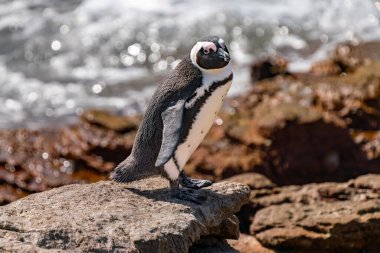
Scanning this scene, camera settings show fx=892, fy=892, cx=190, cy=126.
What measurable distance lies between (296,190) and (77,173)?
374cm

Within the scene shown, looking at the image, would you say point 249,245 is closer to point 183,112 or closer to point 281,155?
point 281,155

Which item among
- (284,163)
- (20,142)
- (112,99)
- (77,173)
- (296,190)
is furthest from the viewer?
(112,99)

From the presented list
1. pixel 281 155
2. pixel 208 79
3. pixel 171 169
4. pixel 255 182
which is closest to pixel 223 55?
pixel 208 79

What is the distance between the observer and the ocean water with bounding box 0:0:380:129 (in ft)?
51.8

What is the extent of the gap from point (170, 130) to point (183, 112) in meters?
0.17

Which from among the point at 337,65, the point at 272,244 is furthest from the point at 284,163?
the point at 337,65

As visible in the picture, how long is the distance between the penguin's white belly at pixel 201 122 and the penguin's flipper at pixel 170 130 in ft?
0.50

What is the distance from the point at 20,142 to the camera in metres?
12.6

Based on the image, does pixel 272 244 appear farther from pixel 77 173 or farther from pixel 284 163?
pixel 77 173

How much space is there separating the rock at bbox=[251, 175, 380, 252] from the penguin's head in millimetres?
2391

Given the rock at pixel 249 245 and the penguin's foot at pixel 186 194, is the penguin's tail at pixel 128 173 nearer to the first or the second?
the penguin's foot at pixel 186 194

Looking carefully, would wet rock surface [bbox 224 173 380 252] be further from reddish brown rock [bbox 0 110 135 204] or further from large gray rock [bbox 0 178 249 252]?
reddish brown rock [bbox 0 110 135 204]

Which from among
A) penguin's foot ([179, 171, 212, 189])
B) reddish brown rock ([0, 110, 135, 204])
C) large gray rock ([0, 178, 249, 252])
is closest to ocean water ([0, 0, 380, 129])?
reddish brown rock ([0, 110, 135, 204])

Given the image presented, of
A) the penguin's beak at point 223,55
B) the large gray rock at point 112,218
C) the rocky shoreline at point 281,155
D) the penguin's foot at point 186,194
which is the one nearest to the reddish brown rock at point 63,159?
the rocky shoreline at point 281,155
